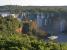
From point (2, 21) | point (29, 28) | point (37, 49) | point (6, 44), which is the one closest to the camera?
point (37, 49)

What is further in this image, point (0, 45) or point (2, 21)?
point (2, 21)

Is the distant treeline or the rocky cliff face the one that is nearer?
the rocky cliff face

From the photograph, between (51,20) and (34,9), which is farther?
(34,9)

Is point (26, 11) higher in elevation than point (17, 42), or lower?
lower

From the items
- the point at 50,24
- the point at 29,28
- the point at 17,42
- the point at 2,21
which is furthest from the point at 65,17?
the point at 17,42

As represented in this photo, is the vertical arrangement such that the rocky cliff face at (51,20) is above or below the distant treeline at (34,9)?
below

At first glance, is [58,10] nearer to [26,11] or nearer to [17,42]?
[26,11]

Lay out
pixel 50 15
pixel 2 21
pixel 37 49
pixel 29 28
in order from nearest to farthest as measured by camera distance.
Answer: pixel 37 49 → pixel 2 21 → pixel 29 28 → pixel 50 15

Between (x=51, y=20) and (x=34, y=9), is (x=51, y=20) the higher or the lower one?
the lower one

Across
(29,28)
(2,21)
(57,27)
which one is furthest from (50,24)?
(2,21)

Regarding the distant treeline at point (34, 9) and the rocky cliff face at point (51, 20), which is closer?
the rocky cliff face at point (51, 20)

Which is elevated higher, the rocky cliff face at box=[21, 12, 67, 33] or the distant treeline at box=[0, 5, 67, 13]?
the distant treeline at box=[0, 5, 67, 13]
